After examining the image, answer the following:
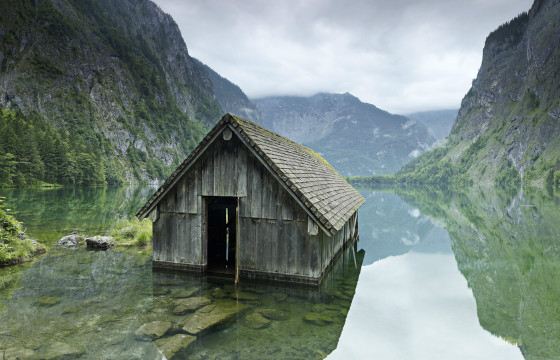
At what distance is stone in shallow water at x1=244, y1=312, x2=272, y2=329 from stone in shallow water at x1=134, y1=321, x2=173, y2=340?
6.73 feet

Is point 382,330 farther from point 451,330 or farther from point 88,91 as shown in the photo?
point 88,91

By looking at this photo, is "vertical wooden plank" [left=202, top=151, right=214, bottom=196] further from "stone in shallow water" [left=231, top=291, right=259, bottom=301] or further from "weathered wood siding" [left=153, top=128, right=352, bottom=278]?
"stone in shallow water" [left=231, top=291, right=259, bottom=301]

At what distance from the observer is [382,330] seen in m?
10.3

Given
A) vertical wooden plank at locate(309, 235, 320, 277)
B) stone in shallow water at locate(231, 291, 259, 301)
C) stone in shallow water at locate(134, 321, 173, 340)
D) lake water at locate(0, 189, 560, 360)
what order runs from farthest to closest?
vertical wooden plank at locate(309, 235, 320, 277), stone in shallow water at locate(231, 291, 259, 301), stone in shallow water at locate(134, 321, 173, 340), lake water at locate(0, 189, 560, 360)

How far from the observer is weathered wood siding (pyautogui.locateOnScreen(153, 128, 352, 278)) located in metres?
12.4

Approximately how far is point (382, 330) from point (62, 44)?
16914 centimetres

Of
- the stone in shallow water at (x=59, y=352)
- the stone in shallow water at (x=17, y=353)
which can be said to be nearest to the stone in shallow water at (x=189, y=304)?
the stone in shallow water at (x=59, y=352)

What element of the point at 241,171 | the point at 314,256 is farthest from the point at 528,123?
the point at 241,171

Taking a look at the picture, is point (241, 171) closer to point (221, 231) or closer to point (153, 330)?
point (221, 231)

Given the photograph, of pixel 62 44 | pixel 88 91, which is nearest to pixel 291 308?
pixel 88 91

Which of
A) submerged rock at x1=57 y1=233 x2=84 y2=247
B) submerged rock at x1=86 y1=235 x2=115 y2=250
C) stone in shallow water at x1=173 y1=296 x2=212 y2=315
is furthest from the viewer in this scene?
submerged rock at x1=57 y1=233 x2=84 y2=247

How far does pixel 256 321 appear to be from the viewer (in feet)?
32.4

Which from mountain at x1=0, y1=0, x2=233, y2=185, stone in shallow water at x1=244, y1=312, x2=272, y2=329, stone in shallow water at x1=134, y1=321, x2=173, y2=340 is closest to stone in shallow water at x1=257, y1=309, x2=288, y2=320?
stone in shallow water at x1=244, y1=312, x2=272, y2=329

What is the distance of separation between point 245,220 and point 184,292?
10.5ft
